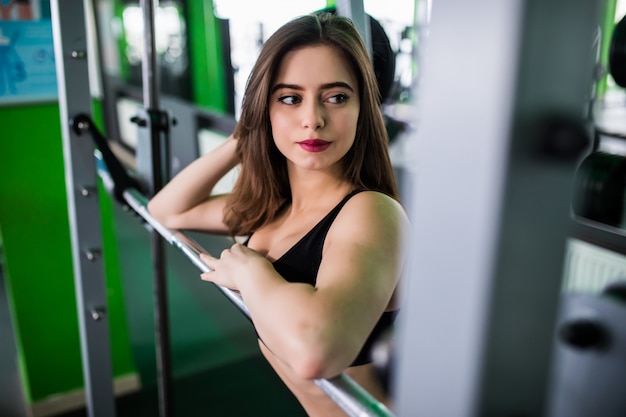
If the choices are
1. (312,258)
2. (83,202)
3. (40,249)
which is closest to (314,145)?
(312,258)

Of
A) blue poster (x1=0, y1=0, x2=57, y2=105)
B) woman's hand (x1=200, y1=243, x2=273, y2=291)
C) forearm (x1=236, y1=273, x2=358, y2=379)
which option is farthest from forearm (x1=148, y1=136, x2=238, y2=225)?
blue poster (x1=0, y1=0, x2=57, y2=105)

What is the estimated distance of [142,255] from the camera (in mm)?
2988

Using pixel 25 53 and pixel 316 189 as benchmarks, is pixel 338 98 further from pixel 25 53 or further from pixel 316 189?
pixel 25 53

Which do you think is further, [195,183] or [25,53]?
[25,53]

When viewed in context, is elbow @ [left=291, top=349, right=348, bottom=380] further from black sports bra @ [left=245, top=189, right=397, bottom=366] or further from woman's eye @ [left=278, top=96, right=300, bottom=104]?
woman's eye @ [left=278, top=96, right=300, bottom=104]

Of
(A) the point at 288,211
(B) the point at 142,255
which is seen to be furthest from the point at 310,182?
(B) the point at 142,255

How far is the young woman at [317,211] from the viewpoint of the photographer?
58 cm

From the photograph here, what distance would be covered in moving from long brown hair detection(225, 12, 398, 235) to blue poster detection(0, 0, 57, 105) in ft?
5.06

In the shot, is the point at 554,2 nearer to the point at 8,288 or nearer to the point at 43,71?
the point at 43,71

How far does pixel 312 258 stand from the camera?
2.54 feet

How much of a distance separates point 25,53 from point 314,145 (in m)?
1.83

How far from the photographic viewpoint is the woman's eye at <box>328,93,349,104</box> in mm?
717

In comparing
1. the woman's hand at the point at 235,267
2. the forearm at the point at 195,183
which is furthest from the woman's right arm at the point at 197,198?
the woman's hand at the point at 235,267

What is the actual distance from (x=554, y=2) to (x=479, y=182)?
96 mm
